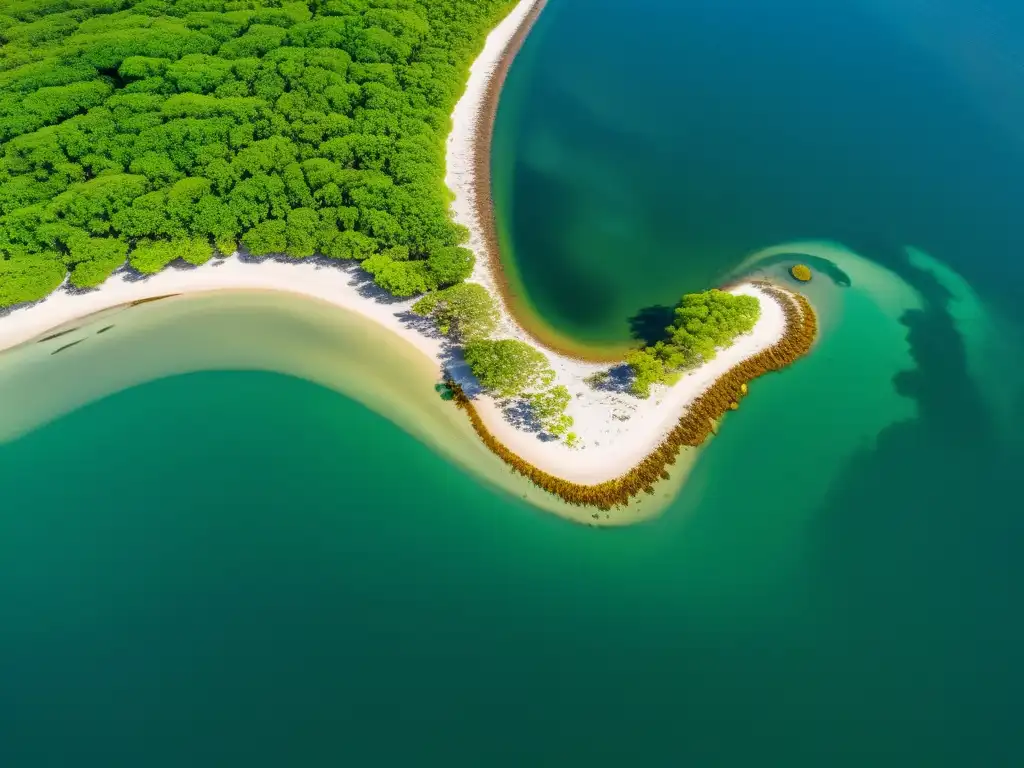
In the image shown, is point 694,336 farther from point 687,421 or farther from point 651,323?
point 687,421

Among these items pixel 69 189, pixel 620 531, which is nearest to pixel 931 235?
pixel 620 531

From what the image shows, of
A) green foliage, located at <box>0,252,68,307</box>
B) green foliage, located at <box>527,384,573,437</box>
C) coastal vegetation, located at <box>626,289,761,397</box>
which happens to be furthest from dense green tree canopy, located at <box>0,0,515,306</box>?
coastal vegetation, located at <box>626,289,761,397</box>

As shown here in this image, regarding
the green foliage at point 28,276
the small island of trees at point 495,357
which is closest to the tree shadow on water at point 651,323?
the small island of trees at point 495,357

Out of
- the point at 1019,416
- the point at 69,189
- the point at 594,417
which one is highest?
the point at 69,189

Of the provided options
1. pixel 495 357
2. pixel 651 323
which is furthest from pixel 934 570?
pixel 495 357

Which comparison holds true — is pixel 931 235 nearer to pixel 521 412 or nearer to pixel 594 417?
pixel 594 417

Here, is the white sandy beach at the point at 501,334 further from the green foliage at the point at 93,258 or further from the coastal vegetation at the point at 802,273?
the coastal vegetation at the point at 802,273
